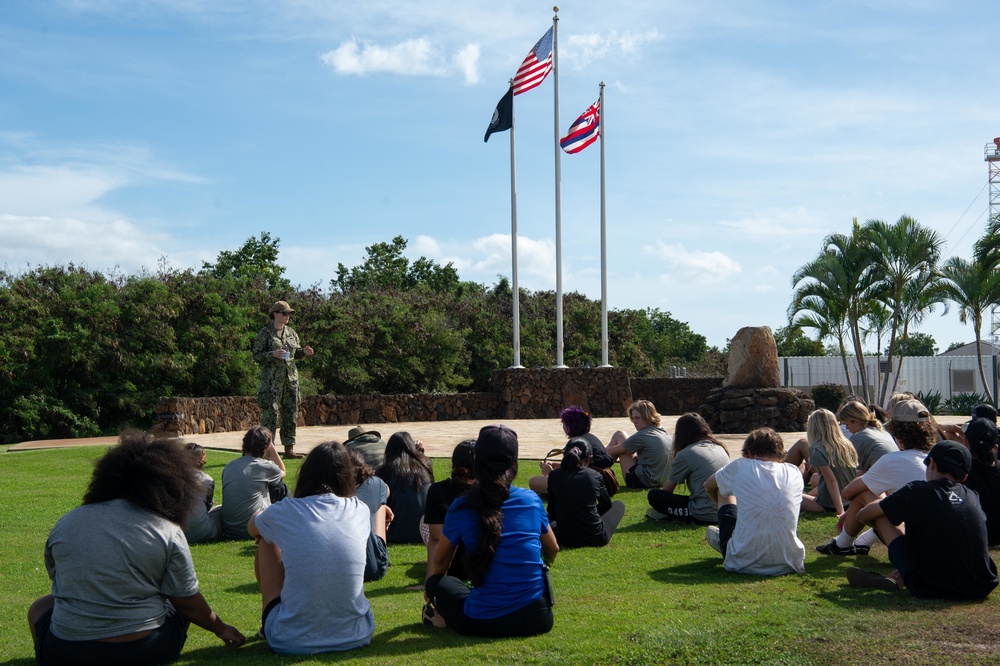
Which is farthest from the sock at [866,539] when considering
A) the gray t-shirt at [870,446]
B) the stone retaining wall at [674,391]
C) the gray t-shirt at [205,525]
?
the stone retaining wall at [674,391]

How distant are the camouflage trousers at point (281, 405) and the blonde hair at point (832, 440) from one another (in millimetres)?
7336

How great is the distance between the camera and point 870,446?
801cm

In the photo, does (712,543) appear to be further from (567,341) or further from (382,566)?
(567,341)

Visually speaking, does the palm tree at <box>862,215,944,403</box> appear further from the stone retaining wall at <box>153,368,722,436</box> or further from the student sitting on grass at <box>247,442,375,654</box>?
the student sitting on grass at <box>247,442,375,654</box>

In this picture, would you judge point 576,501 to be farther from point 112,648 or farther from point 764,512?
point 112,648

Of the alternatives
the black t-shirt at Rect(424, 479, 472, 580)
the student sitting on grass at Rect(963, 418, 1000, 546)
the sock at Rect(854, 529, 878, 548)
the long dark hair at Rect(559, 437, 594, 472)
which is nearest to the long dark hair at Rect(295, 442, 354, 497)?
the black t-shirt at Rect(424, 479, 472, 580)

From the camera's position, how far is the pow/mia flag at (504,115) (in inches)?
982

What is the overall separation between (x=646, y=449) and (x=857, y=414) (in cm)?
231

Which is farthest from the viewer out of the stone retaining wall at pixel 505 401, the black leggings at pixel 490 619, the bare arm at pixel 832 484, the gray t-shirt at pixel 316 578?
the stone retaining wall at pixel 505 401

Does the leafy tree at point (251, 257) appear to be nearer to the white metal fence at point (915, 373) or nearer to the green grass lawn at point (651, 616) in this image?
the white metal fence at point (915, 373)

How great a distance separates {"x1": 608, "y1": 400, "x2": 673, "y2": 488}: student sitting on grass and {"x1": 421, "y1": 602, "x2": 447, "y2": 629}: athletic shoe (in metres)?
5.00

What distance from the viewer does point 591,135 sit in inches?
1009

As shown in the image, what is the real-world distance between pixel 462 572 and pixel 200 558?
308 centimetres

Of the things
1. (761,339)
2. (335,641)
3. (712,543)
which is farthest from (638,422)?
(761,339)
